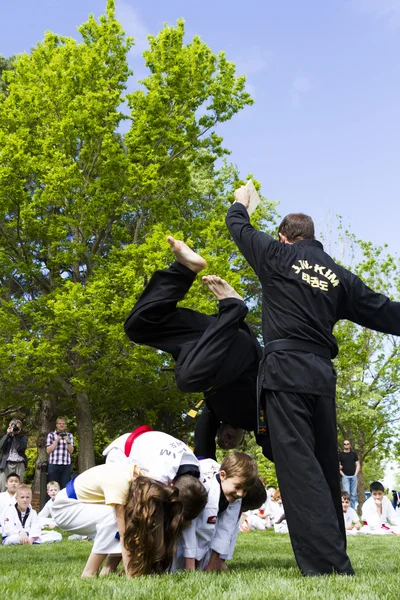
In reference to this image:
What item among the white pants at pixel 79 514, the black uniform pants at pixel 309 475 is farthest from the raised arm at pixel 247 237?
the white pants at pixel 79 514

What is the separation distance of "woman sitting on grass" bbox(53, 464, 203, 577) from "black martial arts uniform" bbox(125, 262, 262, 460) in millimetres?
731

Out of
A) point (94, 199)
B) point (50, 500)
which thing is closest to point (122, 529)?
point (50, 500)

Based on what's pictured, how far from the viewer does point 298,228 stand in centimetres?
462

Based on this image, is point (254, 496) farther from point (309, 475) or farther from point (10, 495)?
point (10, 495)

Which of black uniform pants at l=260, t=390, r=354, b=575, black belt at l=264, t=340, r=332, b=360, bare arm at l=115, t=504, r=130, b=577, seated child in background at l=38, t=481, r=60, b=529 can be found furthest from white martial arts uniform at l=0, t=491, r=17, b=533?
black belt at l=264, t=340, r=332, b=360

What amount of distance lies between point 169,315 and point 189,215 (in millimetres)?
24087

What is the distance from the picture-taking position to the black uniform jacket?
4113 mm

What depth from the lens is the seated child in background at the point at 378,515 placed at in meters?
14.0

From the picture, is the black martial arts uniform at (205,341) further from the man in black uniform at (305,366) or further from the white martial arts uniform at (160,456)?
the white martial arts uniform at (160,456)

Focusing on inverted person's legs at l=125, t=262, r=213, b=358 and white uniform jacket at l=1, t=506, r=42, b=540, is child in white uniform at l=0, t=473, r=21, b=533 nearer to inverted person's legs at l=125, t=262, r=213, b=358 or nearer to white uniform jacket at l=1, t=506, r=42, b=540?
white uniform jacket at l=1, t=506, r=42, b=540

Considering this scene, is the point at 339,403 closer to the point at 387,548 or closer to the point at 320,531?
the point at 387,548

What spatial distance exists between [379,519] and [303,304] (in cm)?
1145

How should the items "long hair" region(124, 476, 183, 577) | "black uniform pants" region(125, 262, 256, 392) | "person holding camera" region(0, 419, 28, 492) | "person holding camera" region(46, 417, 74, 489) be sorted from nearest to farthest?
"long hair" region(124, 476, 183, 577) < "black uniform pants" region(125, 262, 256, 392) < "person holding camera" region(0, 419, 28, 492) < "person holding camera" region(46, 417, 74, 489)

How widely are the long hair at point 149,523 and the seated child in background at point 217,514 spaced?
1.32 feet
